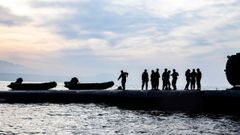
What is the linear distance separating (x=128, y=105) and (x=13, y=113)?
1129cm

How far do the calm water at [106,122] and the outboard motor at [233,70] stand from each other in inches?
357

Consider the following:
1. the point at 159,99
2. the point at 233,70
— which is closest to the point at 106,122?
the point at 159,99

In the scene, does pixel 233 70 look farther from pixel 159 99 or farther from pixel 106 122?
pixel 106 122

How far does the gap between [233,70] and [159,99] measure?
9.14 m

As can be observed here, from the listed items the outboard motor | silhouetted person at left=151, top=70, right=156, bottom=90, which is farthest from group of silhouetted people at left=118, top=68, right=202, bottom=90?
the outboard motor

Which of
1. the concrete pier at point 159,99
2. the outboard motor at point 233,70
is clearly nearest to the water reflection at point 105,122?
the concrete pier at point 159,99

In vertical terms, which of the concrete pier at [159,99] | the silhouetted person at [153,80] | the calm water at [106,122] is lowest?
the calm water at [106,122]

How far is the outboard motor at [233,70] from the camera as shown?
44.3 metres

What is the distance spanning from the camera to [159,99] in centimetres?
4097

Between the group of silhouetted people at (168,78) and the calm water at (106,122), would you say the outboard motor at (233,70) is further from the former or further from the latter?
the calm water at (106,122)

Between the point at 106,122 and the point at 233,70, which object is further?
the point at 233,70

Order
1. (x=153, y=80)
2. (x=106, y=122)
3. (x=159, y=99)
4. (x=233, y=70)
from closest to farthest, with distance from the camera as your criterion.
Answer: (x=106, y=122)
(x=159, y=99)
(x=233, y=70)
(x=153, y=80)

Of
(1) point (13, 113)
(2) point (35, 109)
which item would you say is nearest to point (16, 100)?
(2) point (35, 109)

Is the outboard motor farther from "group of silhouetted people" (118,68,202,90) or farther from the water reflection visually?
the water reflection
